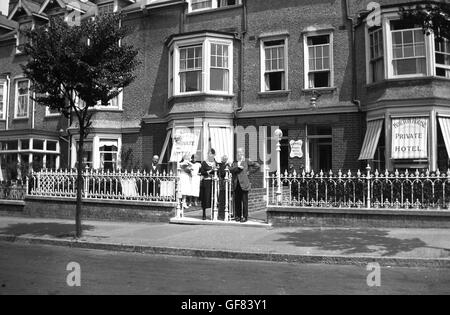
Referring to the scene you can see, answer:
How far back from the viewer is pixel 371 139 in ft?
53.4

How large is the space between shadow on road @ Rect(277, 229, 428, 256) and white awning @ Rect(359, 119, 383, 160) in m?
5.44

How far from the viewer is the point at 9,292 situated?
615 cm

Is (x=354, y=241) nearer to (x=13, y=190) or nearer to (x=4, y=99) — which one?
(x=13, y=190)

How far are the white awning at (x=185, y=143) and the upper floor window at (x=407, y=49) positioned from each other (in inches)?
311

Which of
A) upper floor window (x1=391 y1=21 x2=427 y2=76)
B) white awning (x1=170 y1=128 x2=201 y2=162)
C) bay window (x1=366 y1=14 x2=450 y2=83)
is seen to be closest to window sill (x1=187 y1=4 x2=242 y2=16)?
white awning (x1=170 y1=128 x2=201 y2=162)

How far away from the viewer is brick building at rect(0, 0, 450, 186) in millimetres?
15961

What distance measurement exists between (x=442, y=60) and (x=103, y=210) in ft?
41.2

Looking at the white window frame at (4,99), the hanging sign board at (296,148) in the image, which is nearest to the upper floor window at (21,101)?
the white window frame at (4,99)

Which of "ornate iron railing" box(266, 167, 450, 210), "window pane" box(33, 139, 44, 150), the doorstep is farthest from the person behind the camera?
"window pane" box(33, 139, 44, 150)

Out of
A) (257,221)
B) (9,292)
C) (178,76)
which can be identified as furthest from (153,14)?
(9,292)

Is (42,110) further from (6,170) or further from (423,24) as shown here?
(423,24)

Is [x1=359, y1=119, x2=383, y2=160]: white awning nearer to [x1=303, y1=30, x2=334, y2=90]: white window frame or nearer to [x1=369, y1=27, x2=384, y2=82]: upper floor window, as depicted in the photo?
[x1=369, y1=27, x2=384, y2=82]: upper floor window

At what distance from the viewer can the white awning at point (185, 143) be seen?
1861 centimetres

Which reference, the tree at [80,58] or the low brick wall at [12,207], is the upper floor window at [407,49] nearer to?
the tree at [80,58]
